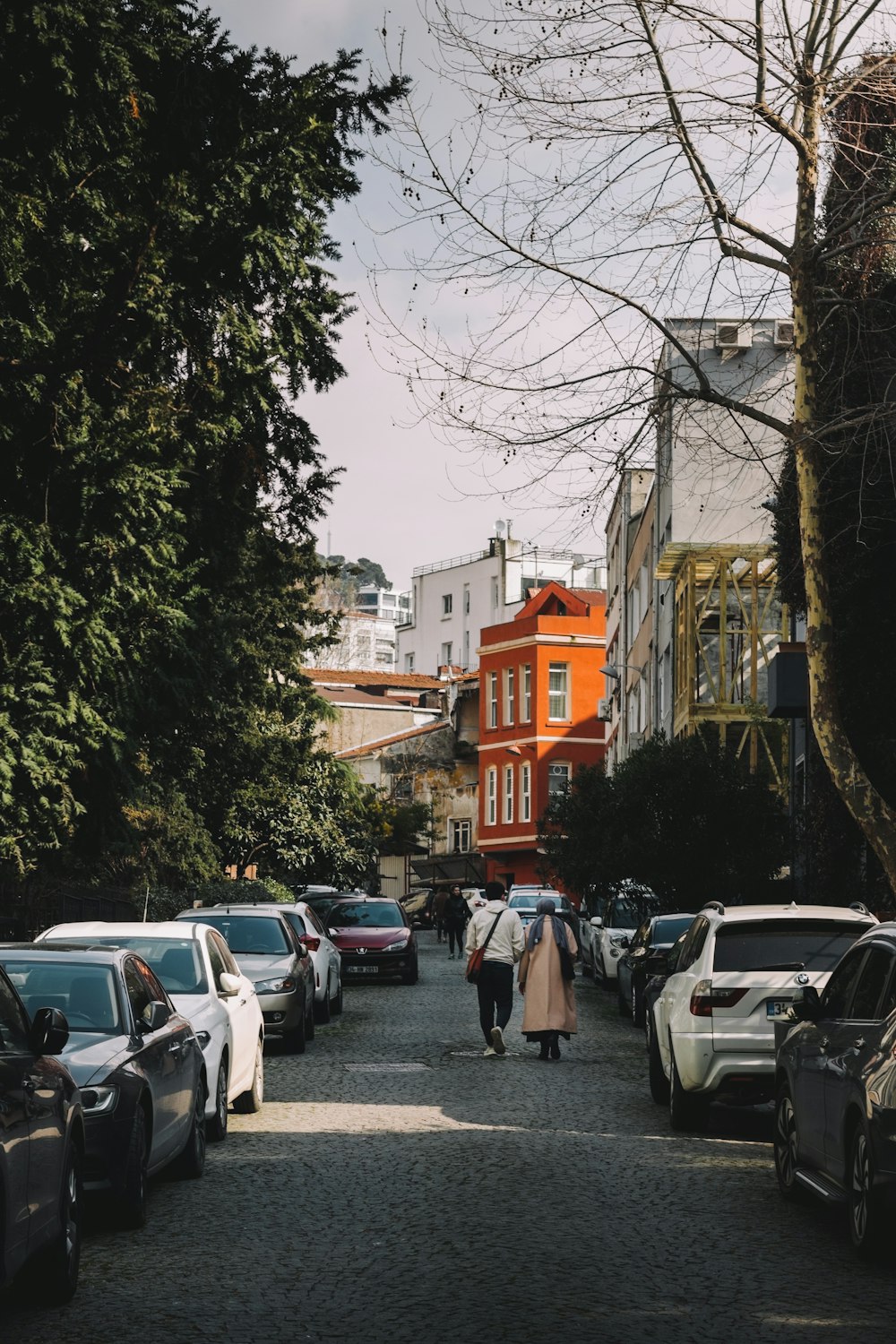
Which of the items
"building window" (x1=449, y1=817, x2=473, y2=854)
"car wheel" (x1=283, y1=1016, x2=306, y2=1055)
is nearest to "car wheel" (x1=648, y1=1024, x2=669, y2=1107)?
"car wheel" (x1=283, y1=1016, x2=306, y2=1055)

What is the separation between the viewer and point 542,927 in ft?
63.5

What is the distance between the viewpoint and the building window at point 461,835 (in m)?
88.0

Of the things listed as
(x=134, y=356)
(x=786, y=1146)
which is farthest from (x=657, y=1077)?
(x=134, y=356)

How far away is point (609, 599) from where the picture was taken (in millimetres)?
73625

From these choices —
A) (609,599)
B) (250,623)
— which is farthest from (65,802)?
(609,599)

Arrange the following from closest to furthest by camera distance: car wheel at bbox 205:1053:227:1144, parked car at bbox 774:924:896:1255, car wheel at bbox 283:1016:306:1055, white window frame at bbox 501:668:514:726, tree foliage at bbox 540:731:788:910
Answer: parked car at bbox 774:924:896:1255, car wheel at bbox 205:1053:227:1144, car wheel at bbox 283:1016:306:1055, tree foliage at bbox 540:731:788:910, white window frame at bbox 501:668:514:726

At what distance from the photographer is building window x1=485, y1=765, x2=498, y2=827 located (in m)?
84.3

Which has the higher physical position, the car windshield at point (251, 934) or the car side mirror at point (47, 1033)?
the car side mirror at point (47, 1033)

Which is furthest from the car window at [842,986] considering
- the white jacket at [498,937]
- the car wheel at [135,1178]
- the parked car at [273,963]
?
the parked car at [273,963]

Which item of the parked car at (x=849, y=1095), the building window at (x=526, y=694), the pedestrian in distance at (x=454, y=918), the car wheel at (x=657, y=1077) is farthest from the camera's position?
the building window at (x=526, y=694)

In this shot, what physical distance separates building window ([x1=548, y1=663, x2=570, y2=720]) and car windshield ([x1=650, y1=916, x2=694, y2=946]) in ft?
195

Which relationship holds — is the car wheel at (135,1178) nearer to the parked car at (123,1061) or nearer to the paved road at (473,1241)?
the parked car at (123,1061)

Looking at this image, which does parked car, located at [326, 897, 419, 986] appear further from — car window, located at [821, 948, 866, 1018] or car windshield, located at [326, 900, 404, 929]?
car window, located at [821, 948, 866, 1018]

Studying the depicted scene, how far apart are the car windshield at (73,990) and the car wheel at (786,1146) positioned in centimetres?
374
